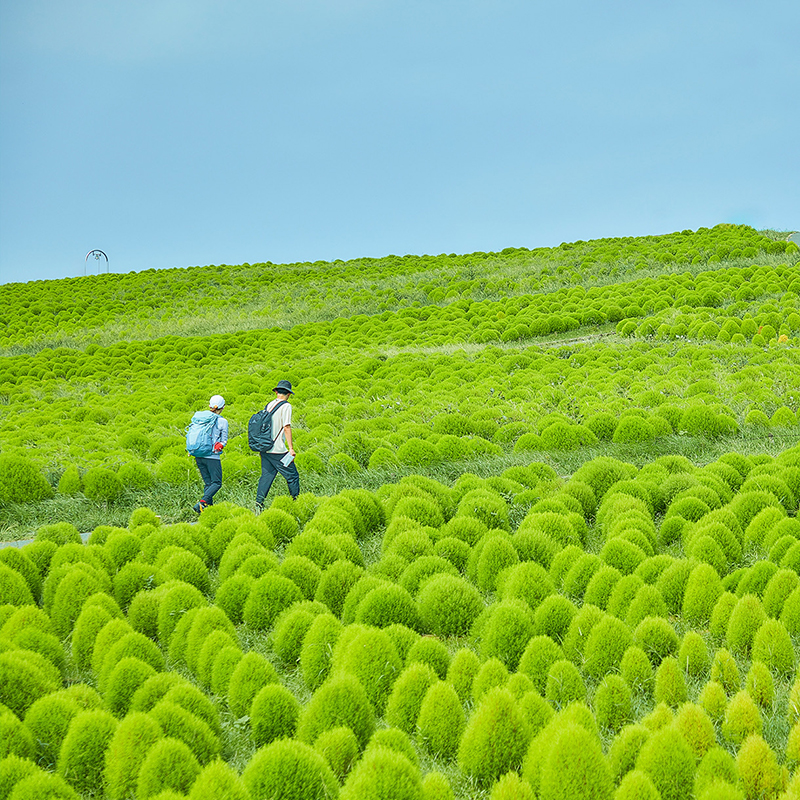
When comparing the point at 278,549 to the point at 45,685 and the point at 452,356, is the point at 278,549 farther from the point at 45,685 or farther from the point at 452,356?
the point at 452,356

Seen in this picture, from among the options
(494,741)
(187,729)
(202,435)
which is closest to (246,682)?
(187,729)

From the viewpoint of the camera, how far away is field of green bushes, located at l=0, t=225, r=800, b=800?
3.63 meters

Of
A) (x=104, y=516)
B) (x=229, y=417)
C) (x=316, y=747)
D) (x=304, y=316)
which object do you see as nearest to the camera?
(x=316, y=747)

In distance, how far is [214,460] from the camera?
346 inches

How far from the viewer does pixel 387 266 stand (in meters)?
35.5

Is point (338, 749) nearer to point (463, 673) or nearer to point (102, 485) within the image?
point (463, 673)

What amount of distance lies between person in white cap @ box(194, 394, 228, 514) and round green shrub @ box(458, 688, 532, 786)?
17.8 ft

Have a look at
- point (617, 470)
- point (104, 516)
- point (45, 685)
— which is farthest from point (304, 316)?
point (45, 685)

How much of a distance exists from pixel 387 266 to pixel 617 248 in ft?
34.0

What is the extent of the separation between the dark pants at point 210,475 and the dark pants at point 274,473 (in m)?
0.50

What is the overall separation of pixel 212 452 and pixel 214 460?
0.44 ft

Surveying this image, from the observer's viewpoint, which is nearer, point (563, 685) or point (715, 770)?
point (715, 770)

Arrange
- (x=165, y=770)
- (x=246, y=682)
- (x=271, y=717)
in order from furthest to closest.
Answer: (x=246, y=682) → (x=271, y=717) → (x=165, y=770)

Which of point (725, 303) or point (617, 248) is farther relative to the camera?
point (617, 248)
